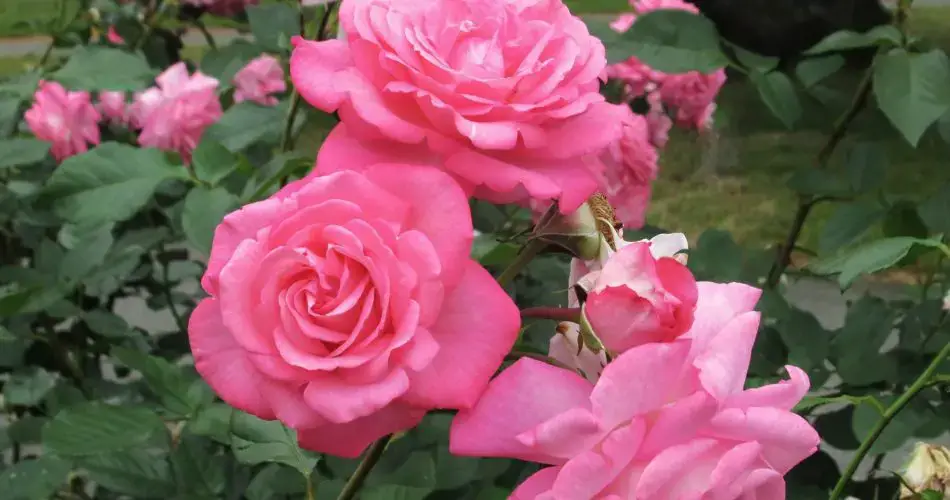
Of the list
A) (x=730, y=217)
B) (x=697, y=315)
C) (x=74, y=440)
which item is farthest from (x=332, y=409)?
(x=730, y=217)

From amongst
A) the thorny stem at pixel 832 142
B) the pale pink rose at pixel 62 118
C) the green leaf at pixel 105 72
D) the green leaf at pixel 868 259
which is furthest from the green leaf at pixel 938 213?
the pale pink rose at pixel 62 118

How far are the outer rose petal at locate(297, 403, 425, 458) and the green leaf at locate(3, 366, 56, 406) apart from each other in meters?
0.62

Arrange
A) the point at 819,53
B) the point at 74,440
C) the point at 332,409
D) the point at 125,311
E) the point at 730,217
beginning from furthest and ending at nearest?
1. the point at 730,217
2. the point at 125,311
3. the point at 819,53
4. the point at 74,440
5. the point at 332,409

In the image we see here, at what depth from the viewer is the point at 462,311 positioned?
271 mm

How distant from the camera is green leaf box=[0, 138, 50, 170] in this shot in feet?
2.32

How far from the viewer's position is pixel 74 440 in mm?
534

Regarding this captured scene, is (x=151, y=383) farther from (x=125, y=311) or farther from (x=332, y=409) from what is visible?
(x=125, y=311)

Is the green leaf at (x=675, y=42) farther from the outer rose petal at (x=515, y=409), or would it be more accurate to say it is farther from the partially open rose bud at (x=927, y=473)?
the outer rose petal at (x=515, y=409)

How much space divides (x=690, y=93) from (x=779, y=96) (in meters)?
0.20

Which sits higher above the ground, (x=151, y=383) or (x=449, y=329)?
(x=449, y=329)

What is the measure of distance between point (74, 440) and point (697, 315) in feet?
1.43

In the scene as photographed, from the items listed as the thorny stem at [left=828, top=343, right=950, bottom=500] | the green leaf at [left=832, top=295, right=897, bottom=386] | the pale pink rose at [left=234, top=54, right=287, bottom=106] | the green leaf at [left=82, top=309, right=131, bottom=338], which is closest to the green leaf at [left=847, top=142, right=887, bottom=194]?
the green leaf at [left=832, top=295, right=897, bottom=386]

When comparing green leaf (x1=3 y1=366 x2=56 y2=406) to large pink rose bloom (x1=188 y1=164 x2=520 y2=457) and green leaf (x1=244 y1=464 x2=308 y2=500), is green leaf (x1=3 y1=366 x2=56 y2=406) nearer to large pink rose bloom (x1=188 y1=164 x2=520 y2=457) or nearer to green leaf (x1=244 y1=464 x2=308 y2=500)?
green leaf (x1=244 y1=464 x2=308 y2=500)

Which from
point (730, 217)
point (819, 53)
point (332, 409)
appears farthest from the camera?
point (730, 217)
